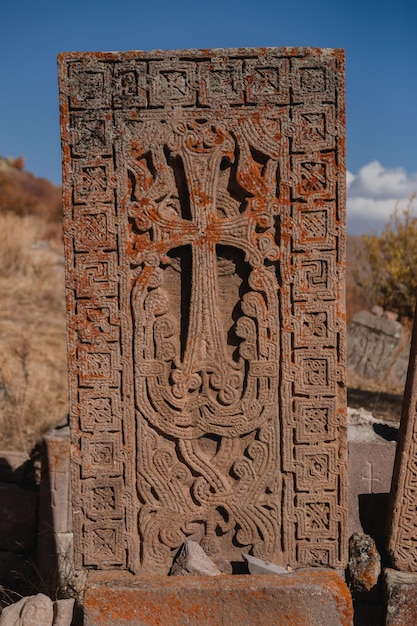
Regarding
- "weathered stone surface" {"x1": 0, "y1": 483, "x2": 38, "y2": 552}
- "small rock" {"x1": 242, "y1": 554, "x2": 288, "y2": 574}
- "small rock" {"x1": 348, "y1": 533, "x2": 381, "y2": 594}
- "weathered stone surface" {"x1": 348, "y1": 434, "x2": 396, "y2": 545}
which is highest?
"weathered stone surface" {"x1": 348, "y1": 434, "x2": 396, "y2": 545}

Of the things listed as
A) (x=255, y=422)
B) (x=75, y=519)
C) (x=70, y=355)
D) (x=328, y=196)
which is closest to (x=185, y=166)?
(x=328, y=196)

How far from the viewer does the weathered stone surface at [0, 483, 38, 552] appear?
3.87m

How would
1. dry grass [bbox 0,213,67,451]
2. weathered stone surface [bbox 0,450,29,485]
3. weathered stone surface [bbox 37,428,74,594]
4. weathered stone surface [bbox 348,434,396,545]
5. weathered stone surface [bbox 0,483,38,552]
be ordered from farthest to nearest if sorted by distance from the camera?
dry grass [bbox 0,213,67,451] → weathered stone surface [bbox 0,450,29,485] → weathered stone surface [bbox 0,483,38,552] → weathered stone surface [bbox 37,428,74,594] → weathered stone surface [bbox 348,434,396,545]

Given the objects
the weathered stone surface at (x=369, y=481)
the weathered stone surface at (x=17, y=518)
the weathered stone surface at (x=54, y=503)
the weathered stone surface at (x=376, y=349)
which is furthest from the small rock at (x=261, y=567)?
the weathered stone surface at (x=376, y=349)

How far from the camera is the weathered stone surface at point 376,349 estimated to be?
9312mm

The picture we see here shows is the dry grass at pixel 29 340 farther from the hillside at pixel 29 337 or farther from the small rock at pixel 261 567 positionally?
the small rock at pixel 261 567

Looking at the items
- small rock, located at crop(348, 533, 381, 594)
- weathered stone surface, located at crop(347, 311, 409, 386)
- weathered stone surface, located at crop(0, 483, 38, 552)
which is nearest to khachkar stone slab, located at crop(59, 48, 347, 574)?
small rock, located at crop(348, 533, 381, 594)

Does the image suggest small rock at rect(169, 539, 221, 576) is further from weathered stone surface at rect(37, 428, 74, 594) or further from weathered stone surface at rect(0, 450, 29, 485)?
weathered stone surface at rect(0, 450, 29, 485)

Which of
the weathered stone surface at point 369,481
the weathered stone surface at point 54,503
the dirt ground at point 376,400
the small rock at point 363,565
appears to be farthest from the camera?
the dirt ground at point 376,400

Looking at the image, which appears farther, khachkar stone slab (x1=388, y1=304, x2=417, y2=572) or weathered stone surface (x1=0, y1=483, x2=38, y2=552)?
weathered stone surface (x1=0, y1=483, x2=38, y2=552)

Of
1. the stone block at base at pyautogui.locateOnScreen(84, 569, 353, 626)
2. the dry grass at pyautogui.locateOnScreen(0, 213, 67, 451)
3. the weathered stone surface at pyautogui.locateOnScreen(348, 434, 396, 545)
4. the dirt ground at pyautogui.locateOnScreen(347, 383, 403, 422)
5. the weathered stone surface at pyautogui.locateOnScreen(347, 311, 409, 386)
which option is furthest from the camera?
the weathered stone surface at pyautogui.locateOnScreen(347, 311, 409, 386)

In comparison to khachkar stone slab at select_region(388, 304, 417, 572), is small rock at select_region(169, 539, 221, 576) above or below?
below

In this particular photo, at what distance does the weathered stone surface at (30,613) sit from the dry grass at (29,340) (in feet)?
9.02

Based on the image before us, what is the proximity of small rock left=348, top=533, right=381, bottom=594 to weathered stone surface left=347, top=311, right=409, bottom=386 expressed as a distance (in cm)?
657
